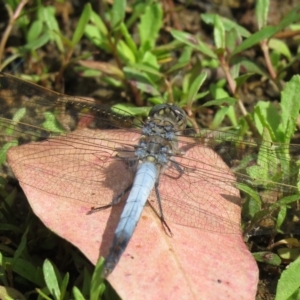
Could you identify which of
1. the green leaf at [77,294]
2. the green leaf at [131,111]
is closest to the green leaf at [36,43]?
the green leaf at [131,111]

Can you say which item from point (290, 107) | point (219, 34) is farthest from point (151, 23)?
point (290, 107)

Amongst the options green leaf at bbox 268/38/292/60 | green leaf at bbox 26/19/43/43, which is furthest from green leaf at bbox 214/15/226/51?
green leaf at bbox 26/19/43/43

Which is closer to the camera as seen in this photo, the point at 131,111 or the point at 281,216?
the point at 281,216

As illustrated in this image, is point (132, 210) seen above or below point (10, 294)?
above

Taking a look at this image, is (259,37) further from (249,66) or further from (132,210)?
(132,210)

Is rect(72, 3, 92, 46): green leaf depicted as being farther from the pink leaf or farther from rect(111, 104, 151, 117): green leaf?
the pink leaf

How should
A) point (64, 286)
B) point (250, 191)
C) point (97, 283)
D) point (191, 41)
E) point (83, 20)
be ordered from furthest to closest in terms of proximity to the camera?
point (83, 20)
point (191, 41)
point (250, 191)
point (64, 286)
point (97, 283)
